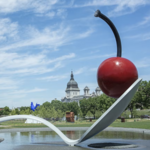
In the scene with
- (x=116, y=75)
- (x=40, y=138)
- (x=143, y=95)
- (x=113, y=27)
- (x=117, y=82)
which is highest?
(x=113, y=27)

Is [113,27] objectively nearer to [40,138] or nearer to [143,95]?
[40,138]

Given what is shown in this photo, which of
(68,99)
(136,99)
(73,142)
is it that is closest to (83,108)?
(136,99)

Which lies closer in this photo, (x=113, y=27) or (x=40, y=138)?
(x=113, y=27)

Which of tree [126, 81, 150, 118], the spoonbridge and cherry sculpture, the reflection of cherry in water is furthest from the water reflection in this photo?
tree [126, 81, 150, 118]

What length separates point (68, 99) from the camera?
18862 cm

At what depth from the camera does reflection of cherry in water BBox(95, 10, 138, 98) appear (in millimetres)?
11952

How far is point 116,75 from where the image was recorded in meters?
11.9

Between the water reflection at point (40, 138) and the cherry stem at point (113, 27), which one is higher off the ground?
the cherry stem at point (113, 27)

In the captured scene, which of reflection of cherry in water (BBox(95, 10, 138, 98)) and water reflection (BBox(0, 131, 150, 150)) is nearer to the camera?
reflection of cherry in water (BBox(95, 10, 138, 98))

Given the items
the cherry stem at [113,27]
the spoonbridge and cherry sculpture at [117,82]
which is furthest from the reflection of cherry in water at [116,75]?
the cherry stem at [113,27]

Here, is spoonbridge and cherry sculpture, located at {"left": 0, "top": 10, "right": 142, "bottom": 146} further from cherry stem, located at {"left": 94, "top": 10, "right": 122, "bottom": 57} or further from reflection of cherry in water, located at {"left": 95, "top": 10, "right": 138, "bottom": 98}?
cherry stem, located at {"left": 94, "top": 10, "right": 122, "bottom": 57}

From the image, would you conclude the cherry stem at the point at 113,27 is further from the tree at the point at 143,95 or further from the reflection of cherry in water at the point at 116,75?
the tree at the point at 143,95

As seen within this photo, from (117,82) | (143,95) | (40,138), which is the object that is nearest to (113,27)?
(117,82)

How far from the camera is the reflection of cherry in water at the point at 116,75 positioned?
471 inches
